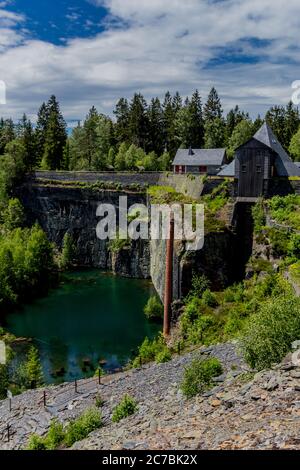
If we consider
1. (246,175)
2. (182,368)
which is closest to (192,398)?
(182,368)

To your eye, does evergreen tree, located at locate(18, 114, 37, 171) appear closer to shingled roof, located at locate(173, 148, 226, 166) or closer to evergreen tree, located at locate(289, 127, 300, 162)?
shingled roof, located at locate(173, 148, 226, 166)

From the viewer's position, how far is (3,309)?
48656 mm

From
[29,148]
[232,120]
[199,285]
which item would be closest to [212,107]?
[232,120]

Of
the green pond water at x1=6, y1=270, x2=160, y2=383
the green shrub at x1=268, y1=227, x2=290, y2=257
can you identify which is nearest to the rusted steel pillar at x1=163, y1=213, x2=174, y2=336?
the green pond water at x1=6, y1=270, x2=160, y2=383

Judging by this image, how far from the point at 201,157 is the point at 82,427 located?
53.3m

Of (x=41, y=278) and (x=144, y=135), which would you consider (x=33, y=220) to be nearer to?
(x=41, y=278)

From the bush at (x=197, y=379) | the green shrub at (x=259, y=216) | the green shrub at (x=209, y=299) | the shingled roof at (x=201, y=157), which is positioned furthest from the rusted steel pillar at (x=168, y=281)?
the shingled roof at (x=201, y=157)

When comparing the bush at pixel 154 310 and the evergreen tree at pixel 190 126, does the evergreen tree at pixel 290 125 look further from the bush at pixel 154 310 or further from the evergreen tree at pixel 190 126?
the bush at pixel 154 310

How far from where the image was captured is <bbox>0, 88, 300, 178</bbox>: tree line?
7762 centimetres

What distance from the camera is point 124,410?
20.3 meters

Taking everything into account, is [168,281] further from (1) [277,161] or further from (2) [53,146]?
(2) [53,146]

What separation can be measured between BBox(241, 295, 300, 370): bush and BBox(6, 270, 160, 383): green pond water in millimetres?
17839

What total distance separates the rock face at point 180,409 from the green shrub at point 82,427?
50 centimetres

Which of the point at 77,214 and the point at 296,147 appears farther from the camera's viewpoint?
the point at 296,147
